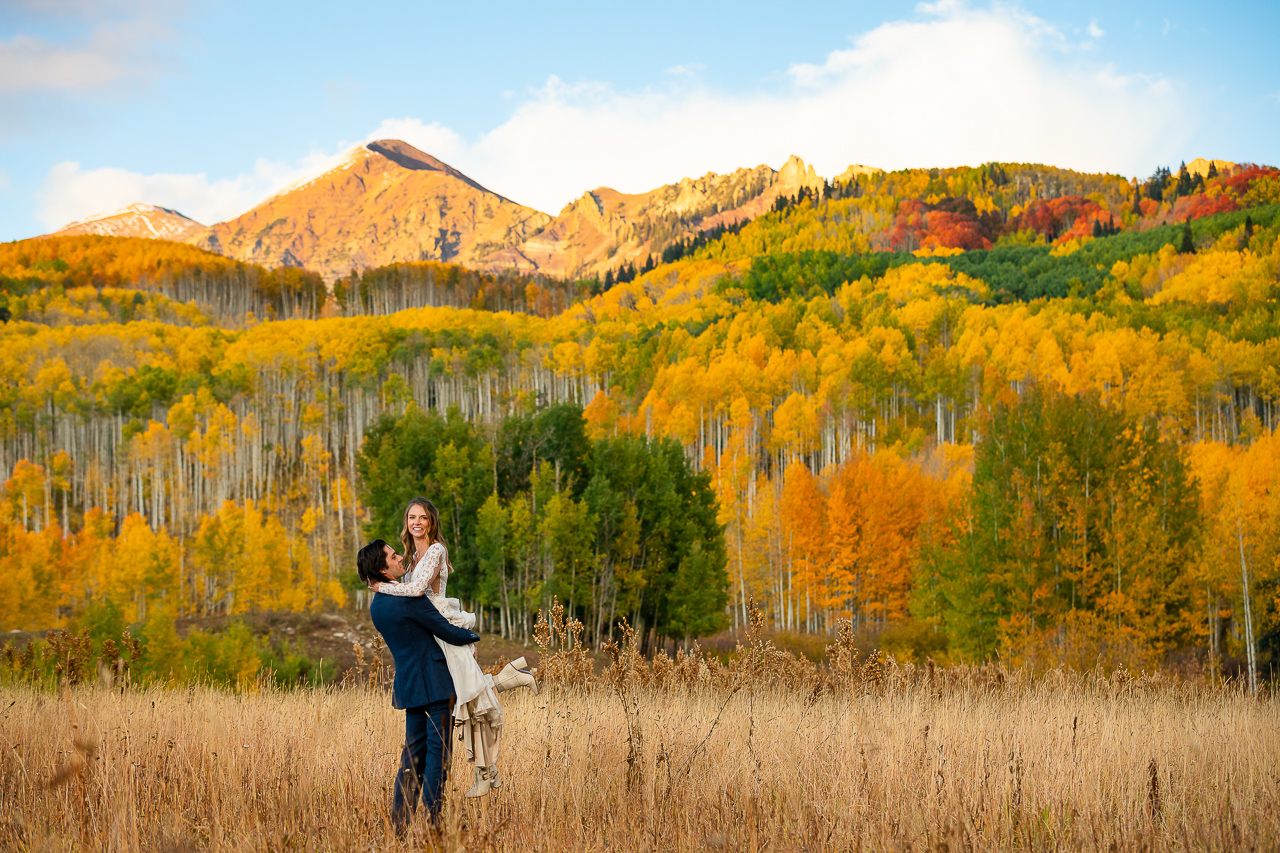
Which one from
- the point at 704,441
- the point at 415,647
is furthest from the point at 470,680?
the point at 704,441

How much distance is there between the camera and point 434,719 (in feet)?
14.9

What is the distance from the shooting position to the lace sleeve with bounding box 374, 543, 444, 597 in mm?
4406

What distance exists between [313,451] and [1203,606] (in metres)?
68.8

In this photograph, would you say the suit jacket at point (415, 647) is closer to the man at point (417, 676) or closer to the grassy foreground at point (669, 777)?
the man at point (417, 676)

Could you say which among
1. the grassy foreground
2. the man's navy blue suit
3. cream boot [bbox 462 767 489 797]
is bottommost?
the grassy foreground

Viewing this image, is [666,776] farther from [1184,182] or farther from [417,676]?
[1184,182]

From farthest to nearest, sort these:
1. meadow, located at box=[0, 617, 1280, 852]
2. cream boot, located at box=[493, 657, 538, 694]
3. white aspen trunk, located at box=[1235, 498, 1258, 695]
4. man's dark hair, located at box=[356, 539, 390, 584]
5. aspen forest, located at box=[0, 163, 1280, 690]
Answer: white aspen trunk, located at box=[1235, 498, 1258, 695] → aspen forest, located at box=[0, 163, 1280, 690] → man's dark hair, located at box=[356, 539, 390, 584] → cream boot, located at box=[493, 657, 538, 694] → meadow, located at box=[0, 617, 1280, 852]

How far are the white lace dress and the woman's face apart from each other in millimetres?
131

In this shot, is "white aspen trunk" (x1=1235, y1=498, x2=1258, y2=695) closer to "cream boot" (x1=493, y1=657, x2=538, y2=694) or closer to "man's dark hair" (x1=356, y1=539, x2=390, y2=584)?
"cream boot" (x1=493, y1=657, x2=538, y2=694)

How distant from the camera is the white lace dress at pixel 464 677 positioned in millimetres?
4402

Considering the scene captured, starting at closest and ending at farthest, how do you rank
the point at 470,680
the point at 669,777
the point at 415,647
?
the point at 470,680 → the point at 415,647 → the point at 669,777

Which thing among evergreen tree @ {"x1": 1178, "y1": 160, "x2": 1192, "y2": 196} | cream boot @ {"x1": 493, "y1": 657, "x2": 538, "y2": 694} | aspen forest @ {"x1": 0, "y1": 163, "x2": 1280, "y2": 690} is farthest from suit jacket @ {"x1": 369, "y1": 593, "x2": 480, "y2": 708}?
evergreen tree @ {"x1": 1178, "y1": 160, "x2": 1192, "y2": 196}

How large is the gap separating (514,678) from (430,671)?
0.48 meters

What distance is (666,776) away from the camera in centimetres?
510
